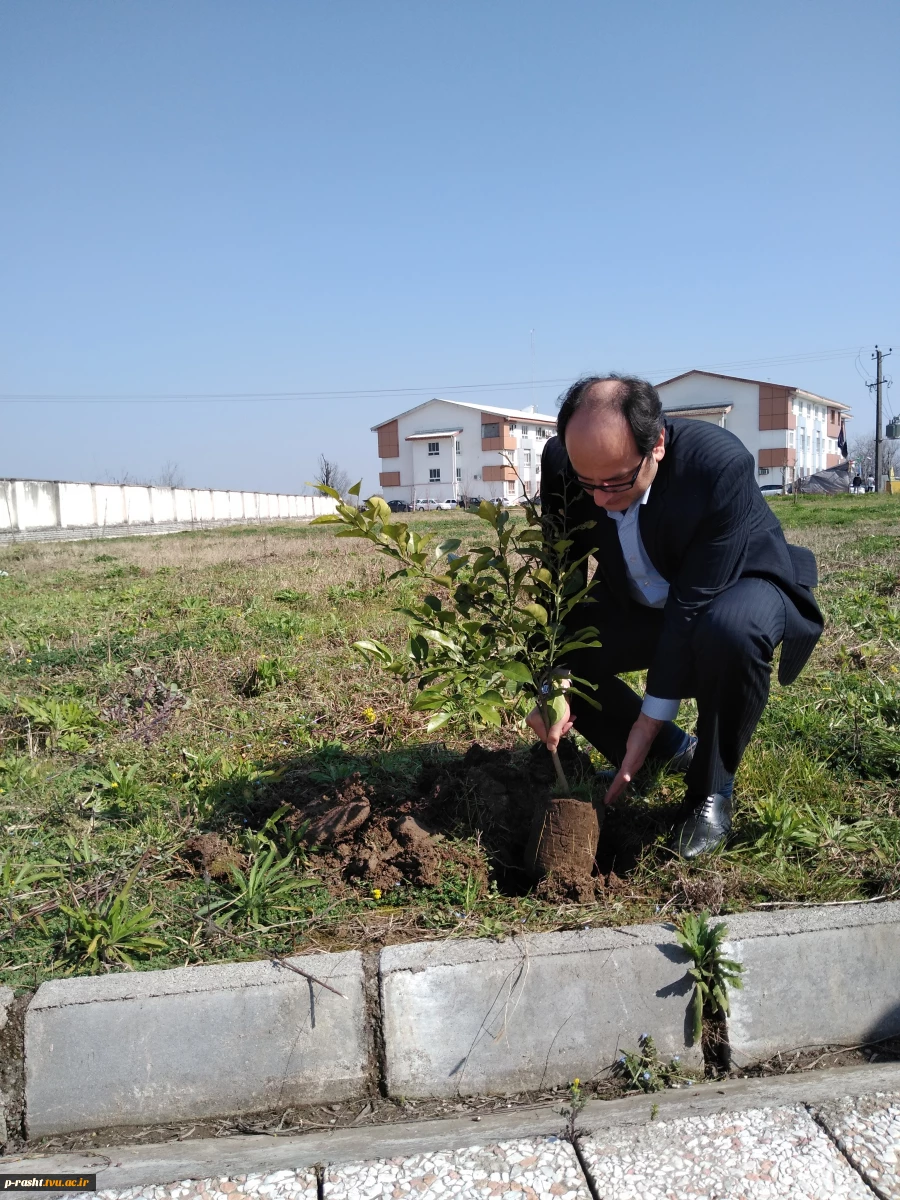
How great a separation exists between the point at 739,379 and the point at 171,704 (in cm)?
6566

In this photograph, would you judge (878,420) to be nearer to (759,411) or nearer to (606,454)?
(759,411)

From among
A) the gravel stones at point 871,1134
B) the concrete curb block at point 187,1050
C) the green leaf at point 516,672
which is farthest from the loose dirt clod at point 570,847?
the gravel stones at point 871,1134

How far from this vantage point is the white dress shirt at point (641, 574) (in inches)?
105

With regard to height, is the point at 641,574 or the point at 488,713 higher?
the point at 641,574

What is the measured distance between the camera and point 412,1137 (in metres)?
1.90

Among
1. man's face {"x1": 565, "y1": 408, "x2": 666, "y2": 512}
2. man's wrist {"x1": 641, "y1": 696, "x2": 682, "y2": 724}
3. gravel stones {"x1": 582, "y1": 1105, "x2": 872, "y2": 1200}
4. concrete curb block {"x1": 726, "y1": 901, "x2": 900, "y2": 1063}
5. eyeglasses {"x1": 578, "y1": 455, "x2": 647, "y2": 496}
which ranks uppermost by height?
man's face {"x1": 565, "y1": 408, "x2": 666, "y2": 512}

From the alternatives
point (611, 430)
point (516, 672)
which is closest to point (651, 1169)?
point (516, 672)

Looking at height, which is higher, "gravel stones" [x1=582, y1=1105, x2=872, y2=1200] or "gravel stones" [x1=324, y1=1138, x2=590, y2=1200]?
"gravel stones" [x1=582, y1=1105, x2=872, y2=1200]

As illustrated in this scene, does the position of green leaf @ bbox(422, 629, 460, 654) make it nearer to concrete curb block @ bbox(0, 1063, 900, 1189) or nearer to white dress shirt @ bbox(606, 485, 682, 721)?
white dress shirt @ bbox(606, 485, 682, 721)

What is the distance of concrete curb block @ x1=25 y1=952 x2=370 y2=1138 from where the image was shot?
6.66 feet

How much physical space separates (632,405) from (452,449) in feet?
232

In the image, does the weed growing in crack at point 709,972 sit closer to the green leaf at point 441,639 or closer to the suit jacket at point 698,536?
the suit jacket at point 698,536

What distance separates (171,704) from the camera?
4.29 meters

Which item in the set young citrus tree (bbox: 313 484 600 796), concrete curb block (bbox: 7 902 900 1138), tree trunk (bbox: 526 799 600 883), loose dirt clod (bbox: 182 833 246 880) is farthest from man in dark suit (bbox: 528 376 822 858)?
loose dirt clod (bbox: 182 833 246 880)
